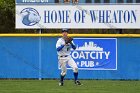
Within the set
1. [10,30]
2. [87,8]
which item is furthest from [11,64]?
[10,30]

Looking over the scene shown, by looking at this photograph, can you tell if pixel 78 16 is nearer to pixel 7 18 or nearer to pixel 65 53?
pixel 65 53

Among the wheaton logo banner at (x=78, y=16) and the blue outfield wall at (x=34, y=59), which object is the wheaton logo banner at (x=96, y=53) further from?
the wheaton logo banner at (x=78, y=16)

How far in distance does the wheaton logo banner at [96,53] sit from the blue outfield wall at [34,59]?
0.49 ft

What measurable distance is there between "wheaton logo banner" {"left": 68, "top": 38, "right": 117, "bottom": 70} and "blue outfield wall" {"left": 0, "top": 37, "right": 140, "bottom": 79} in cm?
15

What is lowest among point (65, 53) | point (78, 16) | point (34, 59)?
point (34, 59)

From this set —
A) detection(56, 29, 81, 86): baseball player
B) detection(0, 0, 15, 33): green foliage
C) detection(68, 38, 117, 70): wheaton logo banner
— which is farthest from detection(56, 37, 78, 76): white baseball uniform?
detection(0, 0, 15, 33): green foliage

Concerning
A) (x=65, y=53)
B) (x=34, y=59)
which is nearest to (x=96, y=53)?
(x=34, y=59)

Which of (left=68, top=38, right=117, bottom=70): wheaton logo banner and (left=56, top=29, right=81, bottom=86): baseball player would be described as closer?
(left=56, top=29, right=81, bottom=86): baseball player

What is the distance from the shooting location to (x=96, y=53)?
18.3 m

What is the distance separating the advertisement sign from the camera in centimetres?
1822

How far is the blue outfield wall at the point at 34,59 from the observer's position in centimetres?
1819

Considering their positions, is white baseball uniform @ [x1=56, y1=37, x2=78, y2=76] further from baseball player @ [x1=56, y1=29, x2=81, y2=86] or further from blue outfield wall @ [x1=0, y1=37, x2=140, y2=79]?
blue outfield wall @ [x1=0, y1=37, x2=140, y2=79]

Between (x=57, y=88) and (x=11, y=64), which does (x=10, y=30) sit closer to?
(x=11, y=64)

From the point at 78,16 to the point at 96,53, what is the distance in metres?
1.55
